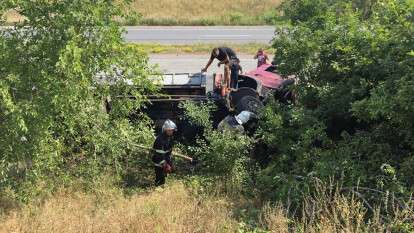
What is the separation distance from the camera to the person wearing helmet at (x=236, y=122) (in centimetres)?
922

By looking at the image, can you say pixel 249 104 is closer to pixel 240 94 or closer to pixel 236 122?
pixel 240 94

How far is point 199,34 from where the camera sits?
2712cm

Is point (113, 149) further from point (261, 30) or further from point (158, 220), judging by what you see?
point (261, 30)

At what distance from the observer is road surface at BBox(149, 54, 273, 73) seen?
19.7m

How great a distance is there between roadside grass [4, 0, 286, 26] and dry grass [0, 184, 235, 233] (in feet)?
67.3

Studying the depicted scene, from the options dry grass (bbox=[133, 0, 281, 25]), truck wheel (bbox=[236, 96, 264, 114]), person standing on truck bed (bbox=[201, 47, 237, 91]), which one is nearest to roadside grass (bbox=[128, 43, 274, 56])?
dry grass (bbox=[133, 0, 281, 25])

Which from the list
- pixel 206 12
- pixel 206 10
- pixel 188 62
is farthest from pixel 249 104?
pixel 206 10

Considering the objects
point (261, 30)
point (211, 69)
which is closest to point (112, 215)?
point (211, 69)

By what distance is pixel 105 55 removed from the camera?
805 centimetres

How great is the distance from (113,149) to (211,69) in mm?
11645

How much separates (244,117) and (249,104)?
2.32 ft

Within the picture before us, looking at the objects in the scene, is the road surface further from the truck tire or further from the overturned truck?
the truck tire

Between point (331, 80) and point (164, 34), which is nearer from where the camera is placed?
point (331, 80)

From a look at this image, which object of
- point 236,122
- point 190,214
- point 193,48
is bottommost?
point 193,48
